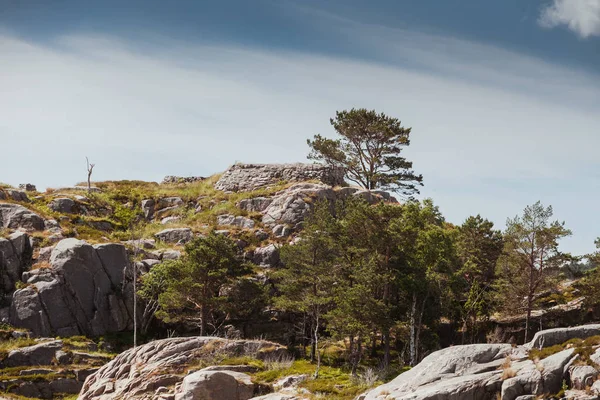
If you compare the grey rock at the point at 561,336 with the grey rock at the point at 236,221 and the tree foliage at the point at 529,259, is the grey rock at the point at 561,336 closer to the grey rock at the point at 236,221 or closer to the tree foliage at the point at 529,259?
the tree foliage at the point at 529,259

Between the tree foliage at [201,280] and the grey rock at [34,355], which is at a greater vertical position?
the tree foliage at [201,280]

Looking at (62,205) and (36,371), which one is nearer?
(36,371)

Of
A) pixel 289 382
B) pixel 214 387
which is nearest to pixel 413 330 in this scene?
pixel 289 382

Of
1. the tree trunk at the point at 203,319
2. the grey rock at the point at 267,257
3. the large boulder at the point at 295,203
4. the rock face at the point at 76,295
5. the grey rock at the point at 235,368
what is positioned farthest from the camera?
the large boulder at the point at 295,203

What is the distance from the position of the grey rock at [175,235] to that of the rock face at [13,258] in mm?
14311

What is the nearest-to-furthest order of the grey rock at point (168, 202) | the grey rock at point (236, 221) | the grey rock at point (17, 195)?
the grey rock at point (17, 195) → the grey rock at point (236, 221) → the grey rock at point (168, 202)

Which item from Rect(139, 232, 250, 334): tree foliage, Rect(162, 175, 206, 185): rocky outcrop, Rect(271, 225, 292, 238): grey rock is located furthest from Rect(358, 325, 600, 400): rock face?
Rect(162, 175, 206, 185): rocky outcrop

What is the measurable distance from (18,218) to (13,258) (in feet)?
25.1

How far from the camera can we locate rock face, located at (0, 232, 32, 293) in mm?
46344

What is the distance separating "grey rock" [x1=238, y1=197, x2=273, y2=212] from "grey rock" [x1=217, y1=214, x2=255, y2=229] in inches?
131

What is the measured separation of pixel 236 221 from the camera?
63.2m

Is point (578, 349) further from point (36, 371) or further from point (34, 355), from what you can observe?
point (34, 355)

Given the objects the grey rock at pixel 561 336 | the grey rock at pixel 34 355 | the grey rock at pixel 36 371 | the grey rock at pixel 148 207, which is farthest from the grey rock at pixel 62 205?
the grey rock at pixel 561 336

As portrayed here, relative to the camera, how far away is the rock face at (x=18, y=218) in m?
53.6
